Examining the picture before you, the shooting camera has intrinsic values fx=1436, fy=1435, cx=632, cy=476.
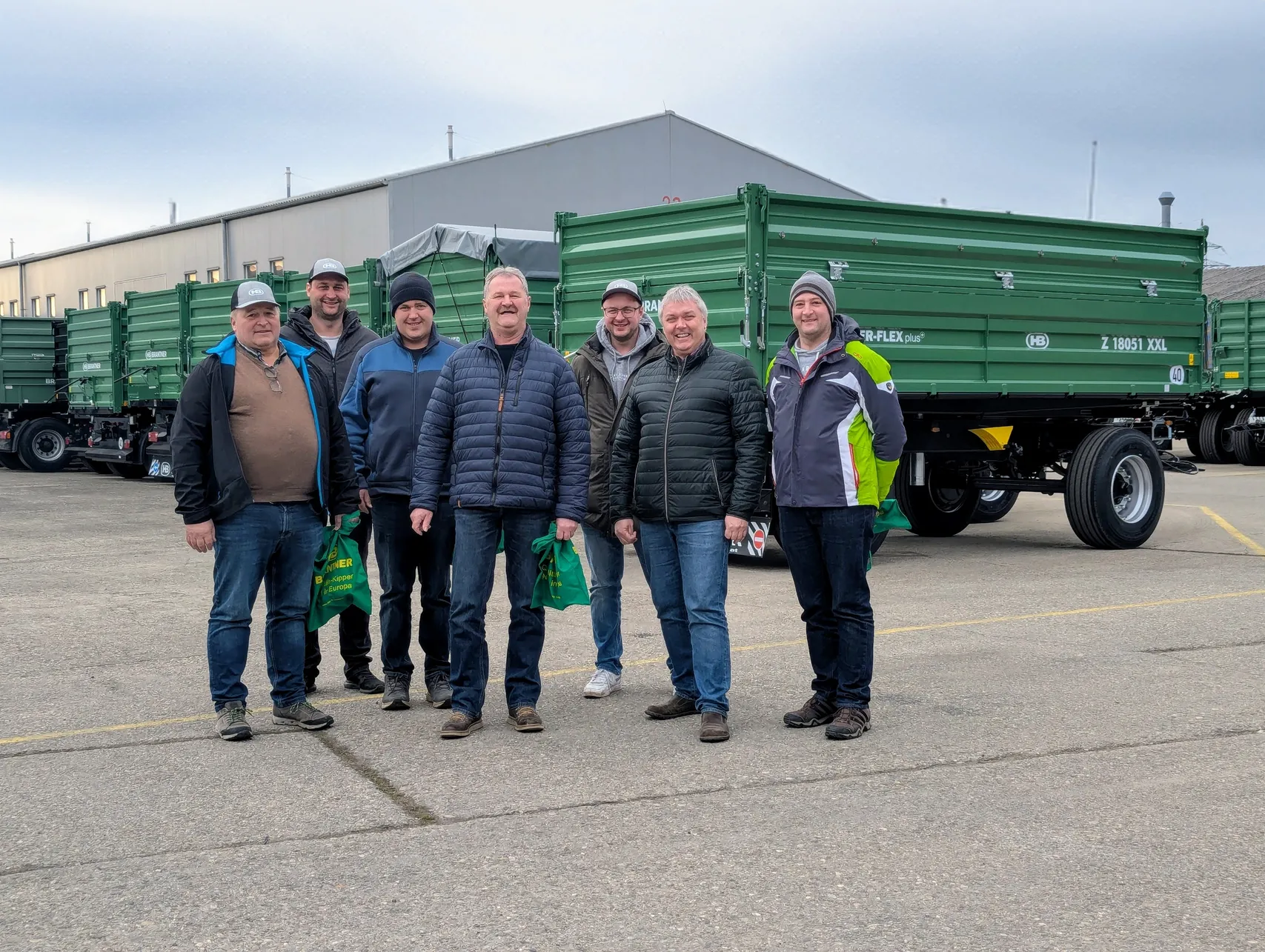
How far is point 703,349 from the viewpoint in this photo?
566 centimetres

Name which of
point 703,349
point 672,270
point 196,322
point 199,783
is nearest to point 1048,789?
point 703,349

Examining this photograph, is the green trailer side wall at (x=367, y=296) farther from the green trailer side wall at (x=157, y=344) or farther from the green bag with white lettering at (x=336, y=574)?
the green bag with white lettering at (x=336, y=574)

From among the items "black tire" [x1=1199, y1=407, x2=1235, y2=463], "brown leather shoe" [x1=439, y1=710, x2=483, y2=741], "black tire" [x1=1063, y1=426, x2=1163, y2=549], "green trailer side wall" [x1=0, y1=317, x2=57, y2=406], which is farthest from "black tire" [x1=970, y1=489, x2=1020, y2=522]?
"green trailer side wall" [x1=0, y1=317, x2=57, y2=406]

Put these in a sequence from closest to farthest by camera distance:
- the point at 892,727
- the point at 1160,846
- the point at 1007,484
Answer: the point at 1160,846 < the point at 892,727 < the point at 1007,484

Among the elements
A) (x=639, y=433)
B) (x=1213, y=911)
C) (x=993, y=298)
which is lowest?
(x=1213, y=911)

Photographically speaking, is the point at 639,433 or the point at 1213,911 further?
the point at 639,433

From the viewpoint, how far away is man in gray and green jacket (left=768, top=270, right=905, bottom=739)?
549 centimetres

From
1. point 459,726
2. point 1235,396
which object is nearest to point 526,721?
point 459,726

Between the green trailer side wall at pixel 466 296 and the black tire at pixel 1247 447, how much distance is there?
617 inches

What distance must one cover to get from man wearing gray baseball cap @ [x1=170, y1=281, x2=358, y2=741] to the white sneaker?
117 centimetres

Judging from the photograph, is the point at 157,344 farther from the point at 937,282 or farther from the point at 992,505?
A: the point at 937,282

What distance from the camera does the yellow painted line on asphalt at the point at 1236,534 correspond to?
11758 millimetres

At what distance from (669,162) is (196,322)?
44.1 ft

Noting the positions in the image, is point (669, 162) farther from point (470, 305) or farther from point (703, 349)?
point (703, 349)
